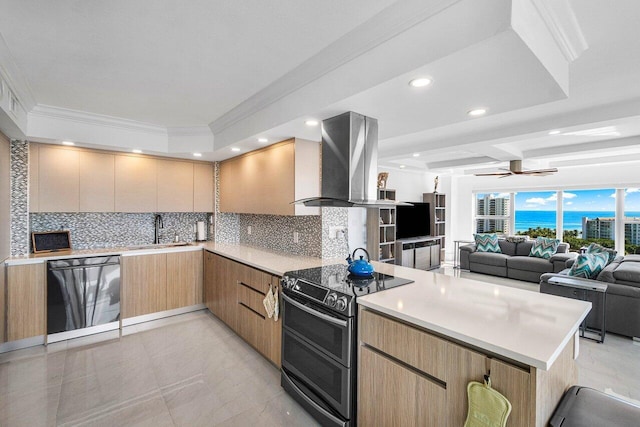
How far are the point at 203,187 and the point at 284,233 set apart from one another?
1628 millimetres

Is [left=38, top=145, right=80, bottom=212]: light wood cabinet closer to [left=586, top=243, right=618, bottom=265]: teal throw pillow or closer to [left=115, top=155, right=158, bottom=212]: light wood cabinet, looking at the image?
[left=115, top=155, right=158, bottom=212]: light wood cabinet

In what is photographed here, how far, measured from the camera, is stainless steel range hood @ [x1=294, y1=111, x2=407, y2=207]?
2361 millimetres

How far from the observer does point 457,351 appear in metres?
1.39

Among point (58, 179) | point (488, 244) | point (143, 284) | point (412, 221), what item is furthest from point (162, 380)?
point (488, 244)

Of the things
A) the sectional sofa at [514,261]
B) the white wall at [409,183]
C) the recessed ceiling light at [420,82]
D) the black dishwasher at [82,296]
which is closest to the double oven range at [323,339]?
the recessed ceiling light at [420,82]

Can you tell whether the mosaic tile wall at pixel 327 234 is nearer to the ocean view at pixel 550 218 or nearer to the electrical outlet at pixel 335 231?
the electrical outlet at pixel 335 231

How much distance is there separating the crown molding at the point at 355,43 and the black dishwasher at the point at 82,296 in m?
2.61

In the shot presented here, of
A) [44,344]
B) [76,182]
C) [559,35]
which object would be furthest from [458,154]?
[44,344]

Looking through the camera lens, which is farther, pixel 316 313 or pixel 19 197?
pixel 19 197

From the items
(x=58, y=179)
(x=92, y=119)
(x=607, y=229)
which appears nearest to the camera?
(x=92, y=119)

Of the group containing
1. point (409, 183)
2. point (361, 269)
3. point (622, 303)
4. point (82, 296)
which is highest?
point (409, 183)

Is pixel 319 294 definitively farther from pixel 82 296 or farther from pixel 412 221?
pixel 412 221

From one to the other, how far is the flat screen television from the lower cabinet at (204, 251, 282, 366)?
4.24m

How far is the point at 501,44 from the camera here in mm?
1336
